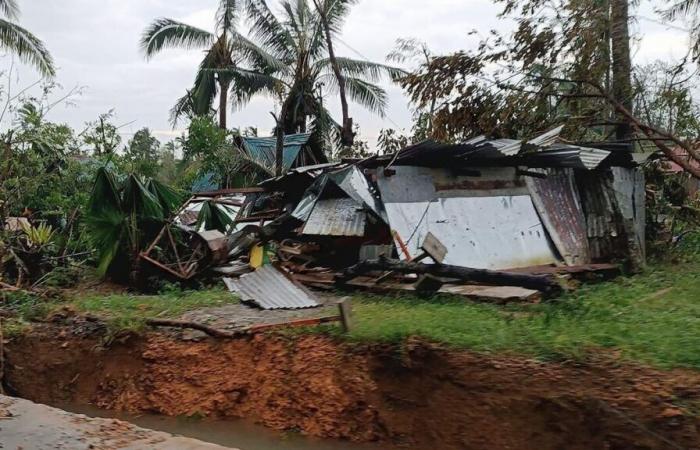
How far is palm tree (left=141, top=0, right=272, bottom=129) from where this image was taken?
21047 mm

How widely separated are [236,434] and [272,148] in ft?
48.8

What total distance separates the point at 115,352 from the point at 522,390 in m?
4.92

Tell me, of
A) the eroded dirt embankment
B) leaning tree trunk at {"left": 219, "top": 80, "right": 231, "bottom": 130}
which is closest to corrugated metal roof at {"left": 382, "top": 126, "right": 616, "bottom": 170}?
the eroded dirt embankment

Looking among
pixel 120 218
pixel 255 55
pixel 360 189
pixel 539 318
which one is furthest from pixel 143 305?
pixel 255 55

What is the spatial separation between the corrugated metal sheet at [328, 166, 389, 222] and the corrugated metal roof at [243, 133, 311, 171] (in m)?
9.64

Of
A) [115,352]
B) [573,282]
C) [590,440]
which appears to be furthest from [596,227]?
[115,352]

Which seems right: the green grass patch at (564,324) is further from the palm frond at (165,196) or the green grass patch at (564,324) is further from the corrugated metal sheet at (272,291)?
the palm frond at (165,196)

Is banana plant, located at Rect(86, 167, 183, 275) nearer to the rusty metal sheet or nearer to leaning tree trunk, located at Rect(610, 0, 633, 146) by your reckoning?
the rusty metal sheet

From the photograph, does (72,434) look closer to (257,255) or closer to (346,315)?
(346,315)

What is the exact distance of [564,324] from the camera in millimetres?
6148

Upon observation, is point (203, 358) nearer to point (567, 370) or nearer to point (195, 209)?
point (567, 370)

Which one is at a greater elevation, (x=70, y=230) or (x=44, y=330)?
(x=70, y=230)

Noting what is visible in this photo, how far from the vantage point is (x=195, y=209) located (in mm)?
15234

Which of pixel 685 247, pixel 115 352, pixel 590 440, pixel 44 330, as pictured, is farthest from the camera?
pixel 685 247
